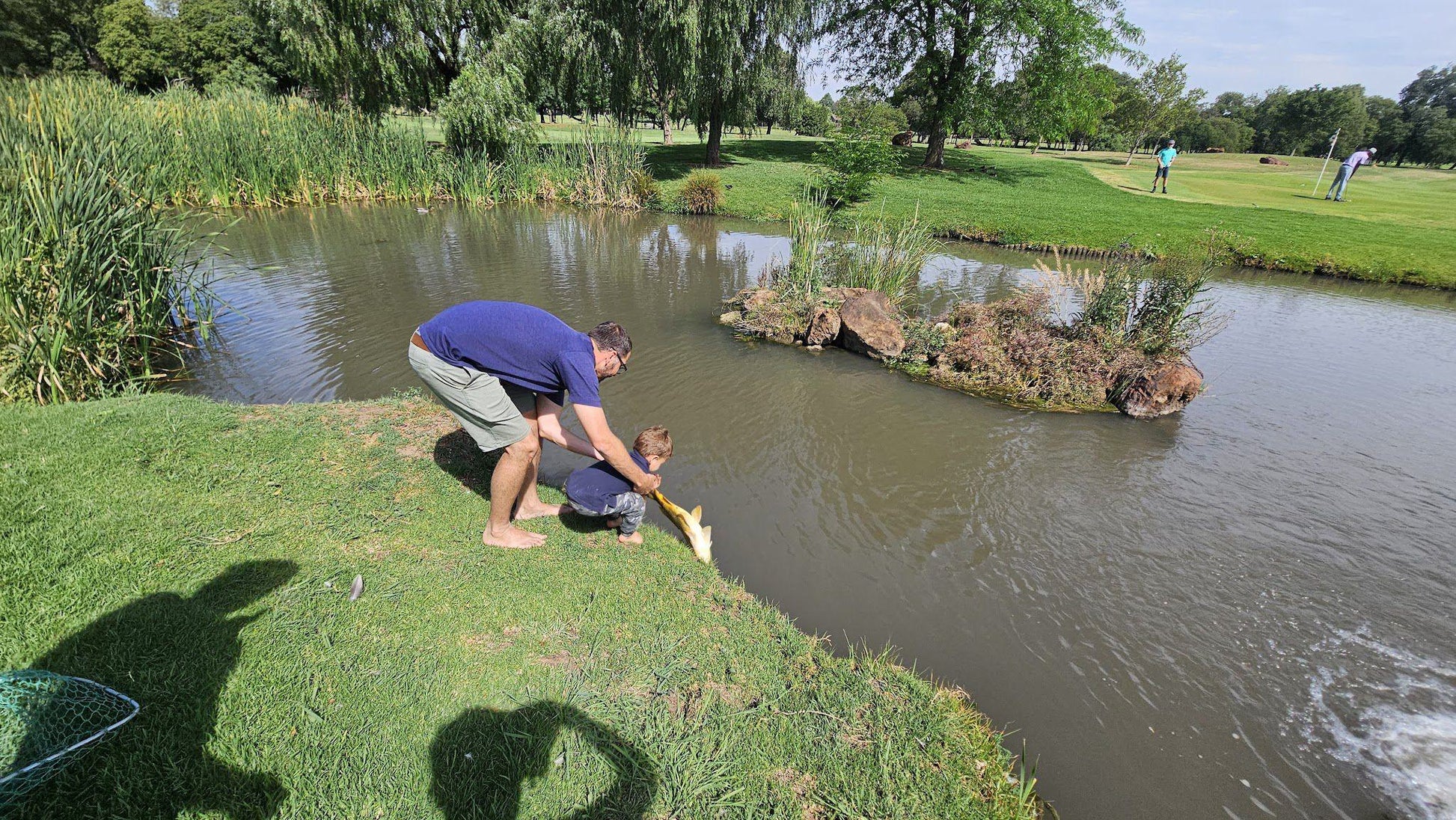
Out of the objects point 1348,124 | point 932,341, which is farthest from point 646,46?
point 1348,124

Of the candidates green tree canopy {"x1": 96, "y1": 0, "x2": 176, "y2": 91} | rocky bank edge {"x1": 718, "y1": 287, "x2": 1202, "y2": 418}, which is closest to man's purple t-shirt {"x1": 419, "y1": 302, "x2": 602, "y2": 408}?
rocky bank edge {"x1": 718, "y1": 287, "x2": 1202, "y2": 418}

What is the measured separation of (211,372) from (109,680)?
6.07 meters

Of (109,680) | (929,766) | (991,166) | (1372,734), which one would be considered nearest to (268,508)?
(109,680)

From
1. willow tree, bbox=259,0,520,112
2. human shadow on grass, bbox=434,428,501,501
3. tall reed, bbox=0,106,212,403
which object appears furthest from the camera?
willow tree, bbox=259,0,520,112

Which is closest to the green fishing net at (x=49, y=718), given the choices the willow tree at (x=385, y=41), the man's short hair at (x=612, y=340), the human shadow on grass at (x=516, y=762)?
the human shadow on grass at (x=516, y=762)

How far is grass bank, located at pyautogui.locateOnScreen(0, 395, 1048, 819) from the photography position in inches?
95.7

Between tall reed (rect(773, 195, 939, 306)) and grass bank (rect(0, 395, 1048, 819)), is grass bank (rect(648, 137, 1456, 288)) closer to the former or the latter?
tall reed (rect(773, 195, 939, 306))

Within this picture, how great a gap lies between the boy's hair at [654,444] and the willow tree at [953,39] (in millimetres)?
24128

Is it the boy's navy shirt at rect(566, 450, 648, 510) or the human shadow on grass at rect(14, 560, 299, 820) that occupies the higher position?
the boy's navy shirt at rect(566, 450, 648, 510)

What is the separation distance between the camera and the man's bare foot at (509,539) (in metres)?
3.94

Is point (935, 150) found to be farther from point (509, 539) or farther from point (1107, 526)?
point (509, 539)

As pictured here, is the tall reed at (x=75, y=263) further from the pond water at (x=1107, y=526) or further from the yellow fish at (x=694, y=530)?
the yellow fish at (x=694, y=530)

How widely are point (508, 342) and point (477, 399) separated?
42 centimetres

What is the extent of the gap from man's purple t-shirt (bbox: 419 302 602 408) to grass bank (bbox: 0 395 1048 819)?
1.26 m
